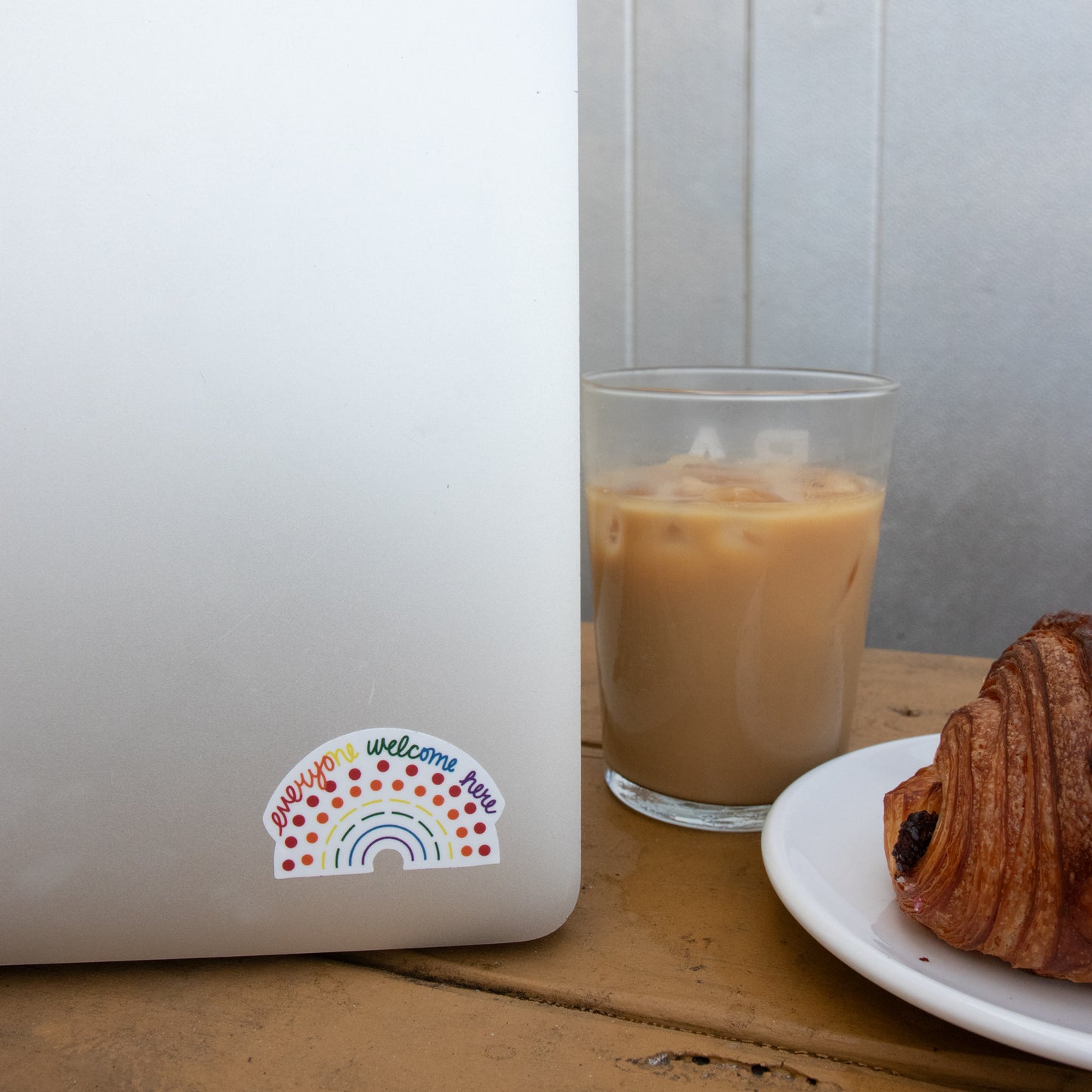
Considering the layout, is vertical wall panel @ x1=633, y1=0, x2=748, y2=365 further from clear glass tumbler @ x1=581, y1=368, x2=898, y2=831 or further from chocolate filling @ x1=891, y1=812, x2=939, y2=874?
chocolate filling @ x1=891, y1=812, x2=939, y2=874

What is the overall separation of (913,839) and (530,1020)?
0.16 m

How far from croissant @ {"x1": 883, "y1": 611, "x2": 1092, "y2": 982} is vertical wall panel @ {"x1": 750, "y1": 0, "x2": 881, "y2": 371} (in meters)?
0.91

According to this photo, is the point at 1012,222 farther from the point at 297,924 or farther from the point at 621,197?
the point at 297,924

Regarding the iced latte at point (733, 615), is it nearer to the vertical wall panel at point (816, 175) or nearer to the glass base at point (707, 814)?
the glass base at point (707, 814)

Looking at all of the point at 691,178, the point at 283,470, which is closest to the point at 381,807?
the point at 283,470

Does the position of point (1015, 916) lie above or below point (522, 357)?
below

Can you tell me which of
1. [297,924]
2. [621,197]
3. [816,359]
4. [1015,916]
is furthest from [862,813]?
[621,197]

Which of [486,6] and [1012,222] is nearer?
[486,6]

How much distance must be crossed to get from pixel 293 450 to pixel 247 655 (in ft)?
0.25

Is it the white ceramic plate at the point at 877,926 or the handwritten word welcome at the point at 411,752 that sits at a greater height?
the handwritten word welcome at the point at 411,752

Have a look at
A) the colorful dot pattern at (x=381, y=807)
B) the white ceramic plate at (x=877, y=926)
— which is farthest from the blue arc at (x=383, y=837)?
the white ceramic plate at (x=877, y=926)

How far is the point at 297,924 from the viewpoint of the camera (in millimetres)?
364

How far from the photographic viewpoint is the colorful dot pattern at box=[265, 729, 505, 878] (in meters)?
0.35

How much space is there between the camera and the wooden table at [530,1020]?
315mm
